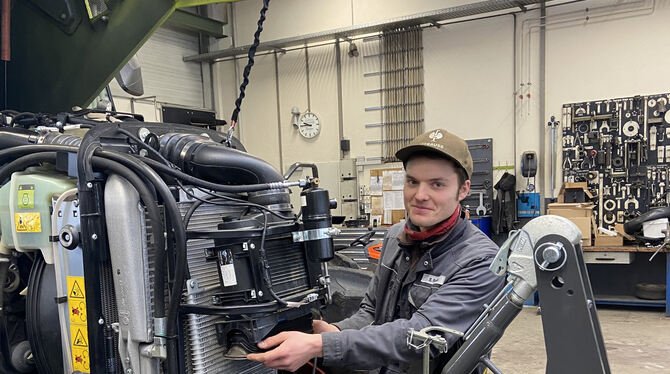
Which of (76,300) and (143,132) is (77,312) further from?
(143,132)

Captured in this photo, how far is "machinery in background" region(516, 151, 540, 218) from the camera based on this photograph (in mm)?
5191

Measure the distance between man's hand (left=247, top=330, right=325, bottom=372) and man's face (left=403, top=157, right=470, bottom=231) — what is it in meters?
0.47

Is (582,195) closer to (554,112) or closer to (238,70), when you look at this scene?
(554,112)

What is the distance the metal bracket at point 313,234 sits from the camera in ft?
4.12

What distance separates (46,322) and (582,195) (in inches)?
195

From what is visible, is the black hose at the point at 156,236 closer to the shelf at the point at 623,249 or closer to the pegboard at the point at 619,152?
the shelf at the point at 623,249

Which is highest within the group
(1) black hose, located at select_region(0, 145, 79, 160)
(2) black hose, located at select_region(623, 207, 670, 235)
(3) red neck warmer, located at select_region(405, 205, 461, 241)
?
(1) black hose, located at select_region(0, 145, 79, 160)

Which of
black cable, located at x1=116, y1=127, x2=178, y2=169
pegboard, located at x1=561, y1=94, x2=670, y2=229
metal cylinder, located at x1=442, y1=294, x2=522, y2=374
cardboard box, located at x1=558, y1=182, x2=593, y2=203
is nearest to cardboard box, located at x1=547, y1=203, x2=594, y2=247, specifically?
cardboard box, located at x1=558, y1=182, x2=593, y2=203

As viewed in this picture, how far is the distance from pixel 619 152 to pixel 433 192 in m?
4.48

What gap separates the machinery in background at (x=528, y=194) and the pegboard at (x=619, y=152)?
0.34 metres

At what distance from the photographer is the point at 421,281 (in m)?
1.36

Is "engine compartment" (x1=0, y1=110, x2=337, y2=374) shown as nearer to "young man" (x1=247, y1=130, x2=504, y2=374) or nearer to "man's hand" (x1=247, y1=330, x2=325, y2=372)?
"man's hand" (x1=247, y1=330, x2=325, y2=372)

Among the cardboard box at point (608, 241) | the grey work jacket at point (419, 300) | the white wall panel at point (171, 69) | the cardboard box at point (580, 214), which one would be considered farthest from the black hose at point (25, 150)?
the white wall panel at point (171, 69)

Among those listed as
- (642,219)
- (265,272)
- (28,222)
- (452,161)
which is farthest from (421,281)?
(642,219)
